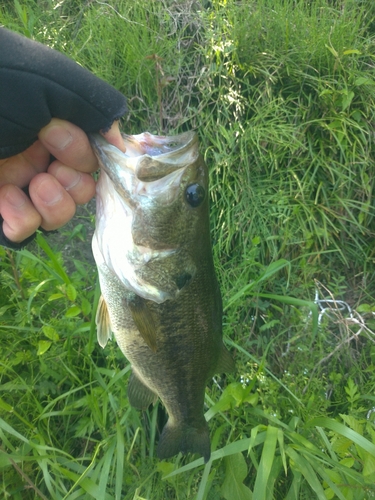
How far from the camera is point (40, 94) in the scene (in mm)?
1256

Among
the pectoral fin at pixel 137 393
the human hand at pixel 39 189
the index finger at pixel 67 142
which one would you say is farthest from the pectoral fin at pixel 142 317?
the index finger at pixel 67 142

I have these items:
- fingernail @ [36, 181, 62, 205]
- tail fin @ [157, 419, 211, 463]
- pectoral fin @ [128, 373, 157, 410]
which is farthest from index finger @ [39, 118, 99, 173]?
tail fin @ [157, 419, 211, 463]

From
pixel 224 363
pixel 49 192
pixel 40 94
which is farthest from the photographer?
pixel 224 363

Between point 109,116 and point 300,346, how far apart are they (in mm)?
1806

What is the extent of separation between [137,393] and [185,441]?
1.09 ft

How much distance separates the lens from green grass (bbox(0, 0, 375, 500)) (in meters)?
2.26

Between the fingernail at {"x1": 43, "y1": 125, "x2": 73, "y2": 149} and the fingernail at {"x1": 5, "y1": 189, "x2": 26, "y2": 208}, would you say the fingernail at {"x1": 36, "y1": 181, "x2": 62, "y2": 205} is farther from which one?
the fingernail at {"x1": 43, "y1": 125, "x2": 73, "y2": 149}

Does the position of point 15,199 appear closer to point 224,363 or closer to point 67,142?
point 67,142

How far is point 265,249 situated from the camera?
2.74 m

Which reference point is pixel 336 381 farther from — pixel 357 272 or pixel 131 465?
pixel 131 465

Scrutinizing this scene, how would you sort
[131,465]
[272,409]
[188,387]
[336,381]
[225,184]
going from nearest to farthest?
[188,387], [131,465], [272,409], [336,381], [225,184]

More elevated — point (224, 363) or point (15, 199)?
point (15, 199)

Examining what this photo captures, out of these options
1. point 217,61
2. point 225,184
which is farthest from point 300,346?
point 217,61

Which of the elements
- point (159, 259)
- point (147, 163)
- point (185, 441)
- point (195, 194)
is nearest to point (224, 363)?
point (185, 441)
